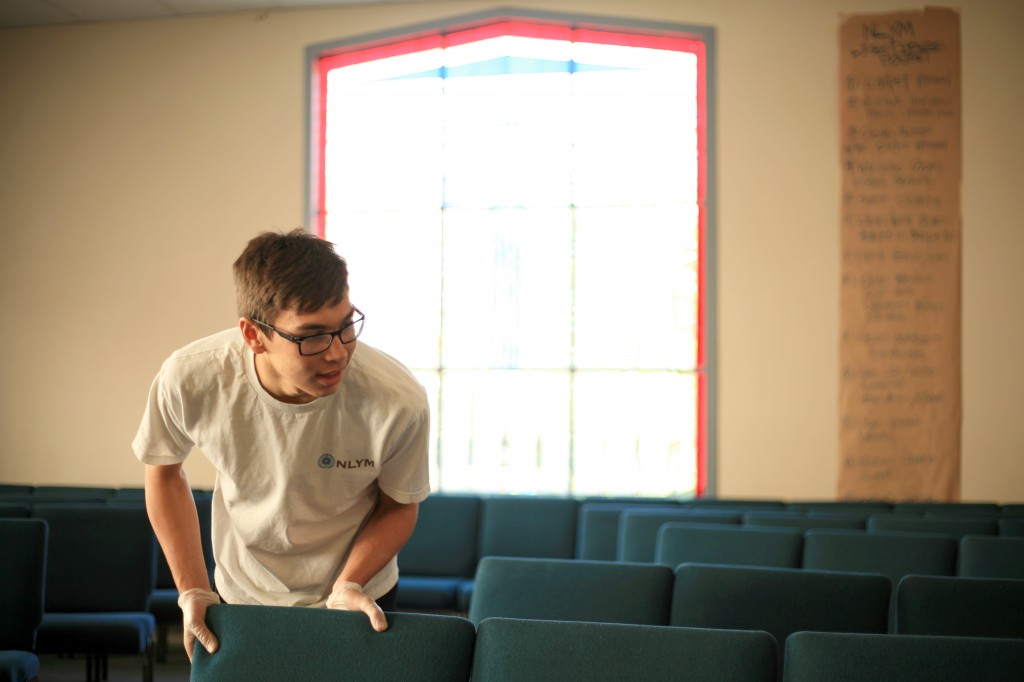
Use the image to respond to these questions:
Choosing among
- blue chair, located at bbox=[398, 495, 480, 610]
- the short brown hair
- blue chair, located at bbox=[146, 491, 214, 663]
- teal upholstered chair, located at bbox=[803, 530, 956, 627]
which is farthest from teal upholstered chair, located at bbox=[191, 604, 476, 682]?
blue chair, located at bbox=[398, 495, 480, 610]

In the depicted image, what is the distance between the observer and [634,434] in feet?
24.8

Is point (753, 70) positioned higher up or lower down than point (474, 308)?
higher up

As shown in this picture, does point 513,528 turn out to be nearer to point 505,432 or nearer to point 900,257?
point 505,432

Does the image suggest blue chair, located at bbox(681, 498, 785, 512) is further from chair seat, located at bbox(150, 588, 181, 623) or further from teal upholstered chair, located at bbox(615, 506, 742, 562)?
chair seat, located at bbox(150, 588, 181, 623)

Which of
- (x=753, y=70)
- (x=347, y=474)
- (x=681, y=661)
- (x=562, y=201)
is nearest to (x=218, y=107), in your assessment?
(x=562, y=201)

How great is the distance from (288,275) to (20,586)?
1.89 metres

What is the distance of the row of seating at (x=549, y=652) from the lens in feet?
5.39

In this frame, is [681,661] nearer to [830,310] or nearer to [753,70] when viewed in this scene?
[830,310]

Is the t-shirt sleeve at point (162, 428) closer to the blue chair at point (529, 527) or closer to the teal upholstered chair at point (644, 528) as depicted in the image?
the teal upholstered chair at point (644, 528)

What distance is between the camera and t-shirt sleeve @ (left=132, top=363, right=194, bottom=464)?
1.93 metres

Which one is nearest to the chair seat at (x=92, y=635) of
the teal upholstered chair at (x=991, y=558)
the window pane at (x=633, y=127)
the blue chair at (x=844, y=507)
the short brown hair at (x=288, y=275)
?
the short brown hair at (x=288, y=275)

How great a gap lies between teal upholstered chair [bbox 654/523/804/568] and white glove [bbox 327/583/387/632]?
182cm

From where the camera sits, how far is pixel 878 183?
718 centimetres

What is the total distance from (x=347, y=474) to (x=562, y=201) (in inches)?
234
